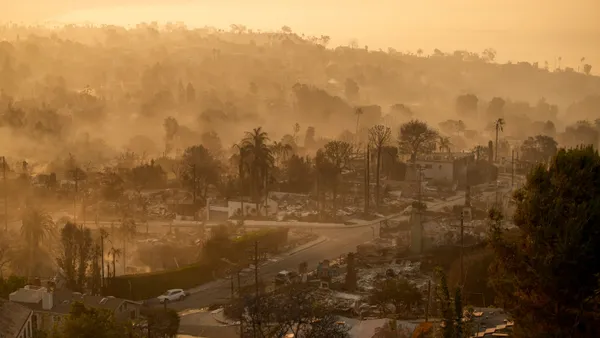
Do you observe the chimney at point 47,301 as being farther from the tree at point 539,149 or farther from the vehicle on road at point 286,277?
the tree at point 539,149

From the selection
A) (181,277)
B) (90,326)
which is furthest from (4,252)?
(90,326)

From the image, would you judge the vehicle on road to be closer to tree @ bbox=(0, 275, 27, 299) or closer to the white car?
the white car

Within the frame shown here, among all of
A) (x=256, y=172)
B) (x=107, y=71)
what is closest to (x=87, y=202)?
(x=256, y=172)

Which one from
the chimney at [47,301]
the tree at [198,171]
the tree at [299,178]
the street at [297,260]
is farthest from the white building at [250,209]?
the chimney at [47,301]

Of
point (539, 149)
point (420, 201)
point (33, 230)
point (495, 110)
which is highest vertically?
point (495, 110)

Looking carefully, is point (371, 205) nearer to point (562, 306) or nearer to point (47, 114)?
point (562, 306)

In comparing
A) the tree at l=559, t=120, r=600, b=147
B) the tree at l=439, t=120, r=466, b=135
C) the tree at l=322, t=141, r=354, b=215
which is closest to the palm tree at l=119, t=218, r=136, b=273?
the tree at l=322, t=141, r=354, b=215

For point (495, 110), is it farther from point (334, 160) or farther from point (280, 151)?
point (334, 160)
